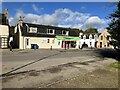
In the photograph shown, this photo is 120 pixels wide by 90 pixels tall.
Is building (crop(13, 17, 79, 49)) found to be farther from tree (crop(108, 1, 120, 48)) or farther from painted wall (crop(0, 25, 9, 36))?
tree (crop(108, 1, 120, 48))

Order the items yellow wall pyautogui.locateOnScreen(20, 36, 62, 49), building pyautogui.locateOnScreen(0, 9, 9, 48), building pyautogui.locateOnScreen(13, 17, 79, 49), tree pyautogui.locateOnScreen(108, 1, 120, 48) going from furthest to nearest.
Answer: building pyautogui.locateOnScreen(13, 17, 79, 49) < yellow wall pyautogui.locateOnScreen(20, 36, 62, 49) < building pyautogui.locateOnScreen(0, 9, 9, 48) < tree pyautogui.locateOnScreen(108, 1, 120, 48)

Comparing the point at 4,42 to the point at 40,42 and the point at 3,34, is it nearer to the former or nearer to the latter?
the point at 3,34

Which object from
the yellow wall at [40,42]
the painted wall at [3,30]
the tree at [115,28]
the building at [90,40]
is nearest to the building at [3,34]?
the painted wall at [3,30]

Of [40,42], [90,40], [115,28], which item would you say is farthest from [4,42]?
[90,40]

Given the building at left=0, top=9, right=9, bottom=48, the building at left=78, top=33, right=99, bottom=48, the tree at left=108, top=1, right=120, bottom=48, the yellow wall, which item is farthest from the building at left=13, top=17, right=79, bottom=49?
the tree at left=108, top=1, right=120, bottom=48

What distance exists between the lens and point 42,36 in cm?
5362

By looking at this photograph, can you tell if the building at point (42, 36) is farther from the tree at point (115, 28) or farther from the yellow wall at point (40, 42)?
the tree at point (115, 28)

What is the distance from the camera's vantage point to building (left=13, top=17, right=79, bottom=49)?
5012cm

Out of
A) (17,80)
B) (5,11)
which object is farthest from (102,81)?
(5,11)

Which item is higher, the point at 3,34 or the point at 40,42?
the point at 3,34

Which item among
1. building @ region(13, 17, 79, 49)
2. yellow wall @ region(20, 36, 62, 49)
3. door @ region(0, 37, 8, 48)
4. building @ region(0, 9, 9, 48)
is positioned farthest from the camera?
building @ region(13, 17, 79, 49)

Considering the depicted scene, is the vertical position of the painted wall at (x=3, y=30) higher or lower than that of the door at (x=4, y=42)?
higher

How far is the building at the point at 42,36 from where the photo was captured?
164ft

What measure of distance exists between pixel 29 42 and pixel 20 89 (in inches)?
1619
